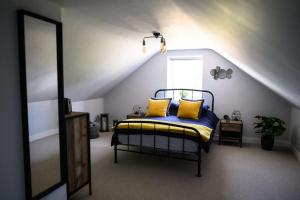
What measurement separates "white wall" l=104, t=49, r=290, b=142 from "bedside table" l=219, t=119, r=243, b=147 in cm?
40

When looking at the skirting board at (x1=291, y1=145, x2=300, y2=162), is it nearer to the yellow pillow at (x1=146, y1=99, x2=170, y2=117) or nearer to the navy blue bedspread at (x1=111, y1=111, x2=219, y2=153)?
the navy blue bedspread at (x1=111, y1=111, x2=219, y2=153)

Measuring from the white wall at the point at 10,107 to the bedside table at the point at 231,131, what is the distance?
3810 millimetres

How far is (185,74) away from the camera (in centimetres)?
538

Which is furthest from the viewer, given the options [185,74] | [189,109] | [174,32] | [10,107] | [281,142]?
[185,74]

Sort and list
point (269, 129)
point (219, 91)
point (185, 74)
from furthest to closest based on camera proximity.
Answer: point (185, 74) < point (219, 91) < point (269, 129)

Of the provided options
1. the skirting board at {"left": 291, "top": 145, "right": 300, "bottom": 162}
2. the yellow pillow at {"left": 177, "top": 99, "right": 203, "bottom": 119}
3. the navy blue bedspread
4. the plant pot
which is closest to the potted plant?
the plant pot

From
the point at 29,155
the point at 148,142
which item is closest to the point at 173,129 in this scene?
the point at 148,142

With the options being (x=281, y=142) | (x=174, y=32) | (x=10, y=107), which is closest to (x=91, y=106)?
(x=174, y=32)

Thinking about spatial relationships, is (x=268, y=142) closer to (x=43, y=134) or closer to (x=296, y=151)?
(x=296, y=151)

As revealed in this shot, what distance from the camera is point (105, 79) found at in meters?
4.73

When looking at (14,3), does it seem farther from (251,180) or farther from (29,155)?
(251,180)

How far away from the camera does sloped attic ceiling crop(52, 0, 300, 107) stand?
1.20 meters

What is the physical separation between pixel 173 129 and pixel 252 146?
2266mm

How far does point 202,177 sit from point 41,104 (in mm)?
2374
